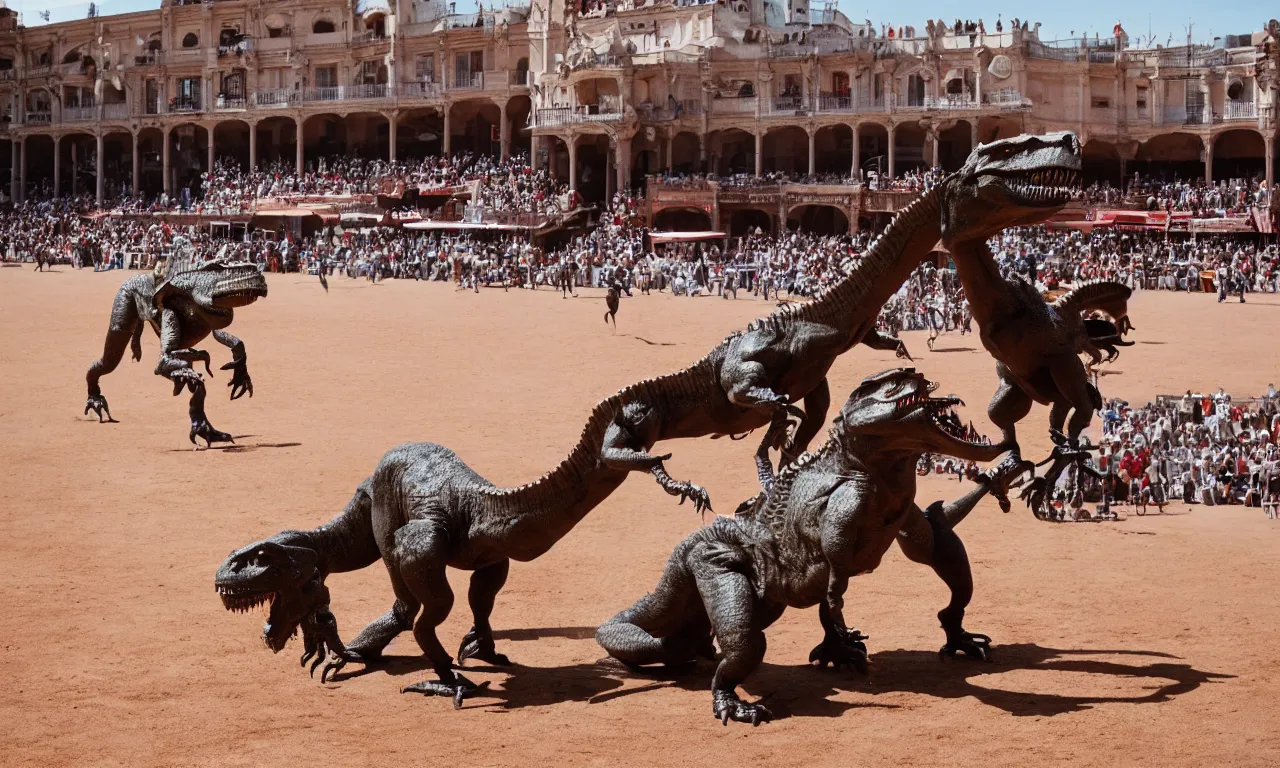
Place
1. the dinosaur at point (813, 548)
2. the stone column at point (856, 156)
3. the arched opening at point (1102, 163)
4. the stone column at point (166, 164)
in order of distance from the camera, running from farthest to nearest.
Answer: the stone column at point (166, 164) → the arched opening at point (1102, 163) → the stone column at point (856, 156) → the dinosaur at point (813, 548)

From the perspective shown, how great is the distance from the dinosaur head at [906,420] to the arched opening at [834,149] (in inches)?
1997

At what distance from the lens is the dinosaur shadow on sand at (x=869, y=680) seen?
977 cm

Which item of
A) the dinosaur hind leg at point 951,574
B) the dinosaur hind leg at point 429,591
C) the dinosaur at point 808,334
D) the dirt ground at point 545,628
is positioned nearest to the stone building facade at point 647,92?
the dirt ground at point 545,628

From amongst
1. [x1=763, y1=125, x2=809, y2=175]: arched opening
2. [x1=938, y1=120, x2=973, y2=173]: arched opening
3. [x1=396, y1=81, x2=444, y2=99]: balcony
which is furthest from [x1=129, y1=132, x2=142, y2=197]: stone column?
[x1=938, y1=120, x2=973, y2=173]: arched opening

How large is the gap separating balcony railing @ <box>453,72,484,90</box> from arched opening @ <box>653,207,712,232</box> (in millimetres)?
12009

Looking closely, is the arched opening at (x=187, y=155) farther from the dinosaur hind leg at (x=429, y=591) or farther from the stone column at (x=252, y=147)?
the dinosaur hind leg at (x=429, y=591)

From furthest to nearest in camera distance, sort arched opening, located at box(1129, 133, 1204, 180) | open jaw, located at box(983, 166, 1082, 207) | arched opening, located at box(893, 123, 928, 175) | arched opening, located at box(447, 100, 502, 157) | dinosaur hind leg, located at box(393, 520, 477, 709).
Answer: arched opening, located at box(447, 100, 502, 157), arched opening, located at box(1129, 133, 1204, 180), arched opening, located at box(893, 123, 928, 175), open jaw, located at box(983, 166, 1082, 207), dinosaur hind leg, located at box(393, 520, 477, 709)

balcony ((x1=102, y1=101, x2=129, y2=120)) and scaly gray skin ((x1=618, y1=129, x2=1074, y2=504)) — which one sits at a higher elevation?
balcony ((x1=102, y1=101, x2=129, y2=120))

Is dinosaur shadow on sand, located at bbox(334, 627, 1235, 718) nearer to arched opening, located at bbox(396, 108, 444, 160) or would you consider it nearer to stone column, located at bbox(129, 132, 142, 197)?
arched opening, located at bbox(396, 108, 444, 160)

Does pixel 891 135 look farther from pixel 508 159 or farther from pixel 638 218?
pixel 508 159

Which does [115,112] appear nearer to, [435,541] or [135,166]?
[135,166]

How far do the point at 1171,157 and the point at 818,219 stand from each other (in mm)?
14296

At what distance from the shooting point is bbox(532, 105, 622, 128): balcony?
2249 inches

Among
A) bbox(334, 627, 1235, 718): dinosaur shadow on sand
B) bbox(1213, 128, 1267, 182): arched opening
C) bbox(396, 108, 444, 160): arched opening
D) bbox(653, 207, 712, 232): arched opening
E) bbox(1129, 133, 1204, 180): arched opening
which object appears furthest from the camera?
bbox(396, 108, 444, 160): arched opening
